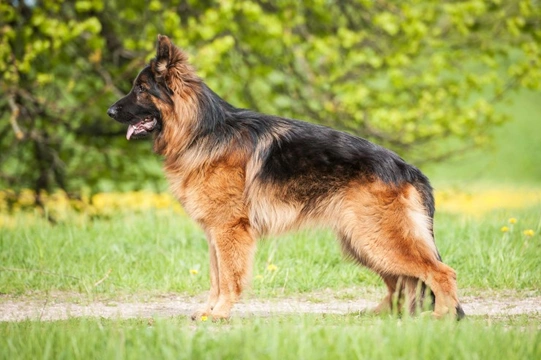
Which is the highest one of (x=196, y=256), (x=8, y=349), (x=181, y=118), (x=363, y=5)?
(x=363, y=5)

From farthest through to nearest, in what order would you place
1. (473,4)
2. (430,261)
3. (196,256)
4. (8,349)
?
1. (473,4)
2. (196,256)
3. (430,261)
4. (8,349)

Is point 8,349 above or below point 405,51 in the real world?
below

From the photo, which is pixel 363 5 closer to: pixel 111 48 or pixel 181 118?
pixel 111 48

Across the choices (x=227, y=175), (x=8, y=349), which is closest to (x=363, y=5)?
(x=227, y=175)

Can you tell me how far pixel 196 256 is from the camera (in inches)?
276

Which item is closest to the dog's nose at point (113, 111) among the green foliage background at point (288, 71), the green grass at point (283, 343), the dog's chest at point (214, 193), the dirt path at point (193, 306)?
the dog's chest at point (214, 193)

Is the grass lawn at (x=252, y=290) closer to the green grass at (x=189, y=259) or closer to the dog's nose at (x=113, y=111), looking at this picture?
the green grass at (x=189, y=259)

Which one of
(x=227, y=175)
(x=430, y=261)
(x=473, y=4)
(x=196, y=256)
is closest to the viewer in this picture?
(x=430, y=261)

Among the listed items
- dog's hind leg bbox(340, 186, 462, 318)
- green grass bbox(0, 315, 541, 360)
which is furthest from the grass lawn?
dog's hind leg bbox(340, 186, 462, 318)

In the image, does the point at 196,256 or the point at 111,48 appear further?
the point at 111,48

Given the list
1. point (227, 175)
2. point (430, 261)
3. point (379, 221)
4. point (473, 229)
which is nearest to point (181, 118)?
point (227, 175)

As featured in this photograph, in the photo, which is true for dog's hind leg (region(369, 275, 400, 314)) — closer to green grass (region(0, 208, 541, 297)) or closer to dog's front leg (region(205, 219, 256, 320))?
green grass (region(0, 208, 541, 297))

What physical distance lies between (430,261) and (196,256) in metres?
2.81

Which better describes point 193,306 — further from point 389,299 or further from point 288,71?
point 288,71
